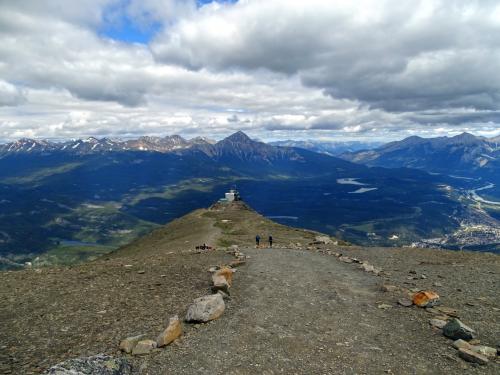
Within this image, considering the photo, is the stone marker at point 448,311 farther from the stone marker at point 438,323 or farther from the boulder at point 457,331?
the boulder at point 457,331

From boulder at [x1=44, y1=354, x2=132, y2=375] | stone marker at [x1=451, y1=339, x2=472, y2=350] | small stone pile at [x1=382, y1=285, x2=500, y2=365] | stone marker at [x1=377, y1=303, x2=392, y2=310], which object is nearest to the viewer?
boulder at [x1=44, y1=354, x2=132, y2=375]

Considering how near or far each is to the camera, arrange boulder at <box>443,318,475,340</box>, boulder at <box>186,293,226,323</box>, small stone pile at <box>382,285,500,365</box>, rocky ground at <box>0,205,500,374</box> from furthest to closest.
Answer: boulder at <box>186,293,226,323</box> → boulder at <box>443,318,475,340</box> → small stone pile at <box>382,285,500,365</box> → rocky ground at <box>0,205,500,374</box>

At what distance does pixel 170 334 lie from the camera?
16359 millimetres

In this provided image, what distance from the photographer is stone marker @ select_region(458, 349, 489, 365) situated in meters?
14.5

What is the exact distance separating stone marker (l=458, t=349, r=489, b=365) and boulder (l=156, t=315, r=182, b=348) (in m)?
11.6

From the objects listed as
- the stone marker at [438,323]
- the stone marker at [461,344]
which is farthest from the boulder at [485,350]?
the stone marker at [438,323]

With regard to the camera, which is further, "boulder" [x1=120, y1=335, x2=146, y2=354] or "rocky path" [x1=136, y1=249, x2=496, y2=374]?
"boulder" [x1=120, y1=335, x2=146, y2=354]

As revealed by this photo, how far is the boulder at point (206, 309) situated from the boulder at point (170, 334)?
150 cm

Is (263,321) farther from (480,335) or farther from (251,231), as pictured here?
(251,231)

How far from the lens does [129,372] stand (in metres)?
→ 13.5

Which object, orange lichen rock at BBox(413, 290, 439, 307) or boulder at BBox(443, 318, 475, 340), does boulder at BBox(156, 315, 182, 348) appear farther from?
orange lichen rock at BBox(413, 290, 439, 307)

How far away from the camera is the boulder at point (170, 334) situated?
16.0 metres

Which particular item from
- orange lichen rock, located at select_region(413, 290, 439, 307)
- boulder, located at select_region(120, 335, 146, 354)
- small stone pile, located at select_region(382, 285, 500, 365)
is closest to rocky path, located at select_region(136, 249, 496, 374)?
small stone pile, located at select_region(382, 285, 500, 365)

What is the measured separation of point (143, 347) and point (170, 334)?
131 centimetres
